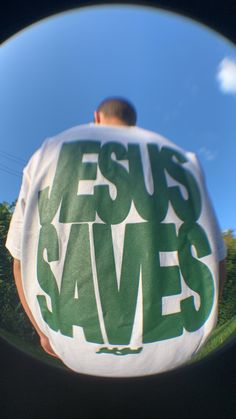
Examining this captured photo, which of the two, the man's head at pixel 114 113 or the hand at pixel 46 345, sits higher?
the man's head at pixel 114 113

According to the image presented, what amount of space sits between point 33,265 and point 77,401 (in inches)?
25.1

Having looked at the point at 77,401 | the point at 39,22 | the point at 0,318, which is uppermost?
the point at 39,22

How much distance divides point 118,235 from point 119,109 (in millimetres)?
406

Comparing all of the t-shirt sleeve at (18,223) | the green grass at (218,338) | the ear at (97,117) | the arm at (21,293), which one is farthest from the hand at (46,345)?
the ear at (97,117)

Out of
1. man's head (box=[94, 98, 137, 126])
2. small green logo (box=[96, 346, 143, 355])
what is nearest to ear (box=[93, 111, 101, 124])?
man's head (box=[94, 98, 137, 126])

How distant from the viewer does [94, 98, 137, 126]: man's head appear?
154cm

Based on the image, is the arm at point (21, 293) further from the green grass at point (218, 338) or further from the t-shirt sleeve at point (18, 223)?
the green grass at point (218, 338)

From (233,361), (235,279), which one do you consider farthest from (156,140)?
(233,361)

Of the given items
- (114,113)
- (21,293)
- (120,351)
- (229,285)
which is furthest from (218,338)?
(114,113)

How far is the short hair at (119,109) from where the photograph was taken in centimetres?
154

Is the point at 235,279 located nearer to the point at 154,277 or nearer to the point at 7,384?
the point at 154,277

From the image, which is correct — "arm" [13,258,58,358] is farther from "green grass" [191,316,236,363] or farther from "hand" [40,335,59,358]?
"green grass" [191,316,236,363]

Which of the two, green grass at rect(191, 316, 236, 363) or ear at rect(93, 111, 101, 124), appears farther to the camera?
green grass at rect(191, 316, 236, 363)

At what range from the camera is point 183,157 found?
1.53 m
